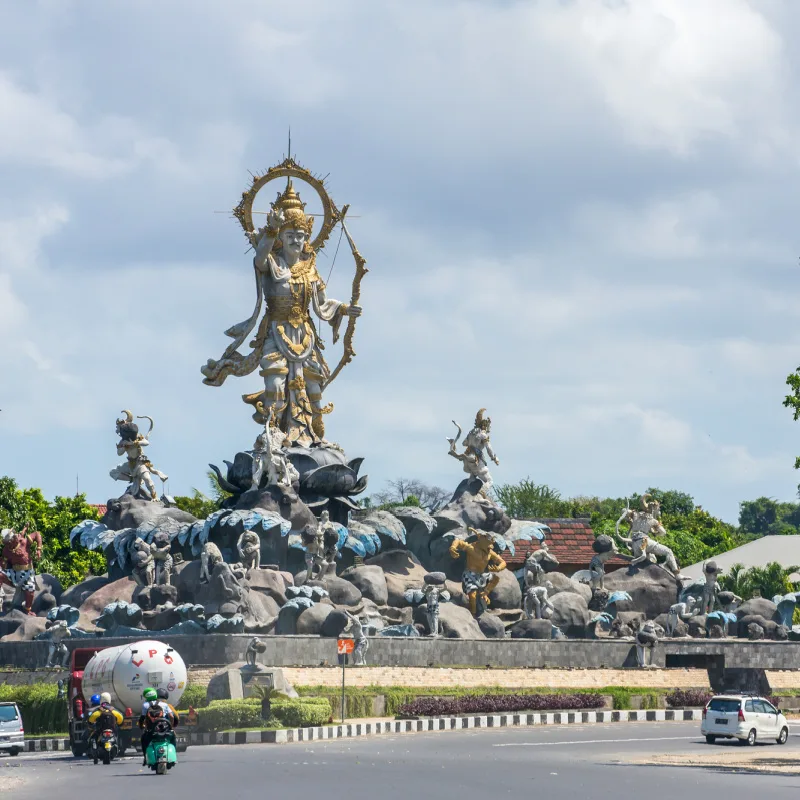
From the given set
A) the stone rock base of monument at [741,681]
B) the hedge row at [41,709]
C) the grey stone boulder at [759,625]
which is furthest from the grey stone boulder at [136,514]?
the grey stone boulder at [759,625]

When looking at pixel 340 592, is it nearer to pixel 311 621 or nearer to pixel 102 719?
pixel 311 621

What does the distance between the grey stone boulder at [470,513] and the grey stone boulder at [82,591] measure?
504 inches

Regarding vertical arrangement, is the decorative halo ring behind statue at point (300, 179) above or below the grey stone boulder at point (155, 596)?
above

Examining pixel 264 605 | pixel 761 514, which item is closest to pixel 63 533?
pixel 264 605

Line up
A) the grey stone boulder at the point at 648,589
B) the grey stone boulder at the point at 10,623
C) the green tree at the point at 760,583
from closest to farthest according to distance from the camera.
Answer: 1. the grey stone boulder at the point at 10,623
2. the grey stone boulder at the point at 648,589
3. the green tree at the point at 760,583

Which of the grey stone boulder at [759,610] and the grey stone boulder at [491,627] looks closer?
the grey stone boulder at [491,627]

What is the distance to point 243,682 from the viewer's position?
40500mm

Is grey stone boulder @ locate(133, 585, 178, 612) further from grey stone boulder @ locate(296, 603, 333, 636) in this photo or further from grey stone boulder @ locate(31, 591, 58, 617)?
grey stone boulder @ locate(31, 591, 58, 617)

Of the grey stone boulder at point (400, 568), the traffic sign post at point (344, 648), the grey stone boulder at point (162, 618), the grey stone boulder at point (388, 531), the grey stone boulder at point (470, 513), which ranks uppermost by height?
the grey stone boulder at point (470, 513)

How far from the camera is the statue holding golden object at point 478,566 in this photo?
182 feet

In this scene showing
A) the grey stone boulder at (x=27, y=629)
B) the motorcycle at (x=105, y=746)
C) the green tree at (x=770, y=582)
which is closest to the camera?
the motorcycle at (x=105, y=746)

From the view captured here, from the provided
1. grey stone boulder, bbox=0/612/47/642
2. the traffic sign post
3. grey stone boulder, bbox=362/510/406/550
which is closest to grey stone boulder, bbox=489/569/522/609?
grey stone boulder, bbox=362/510/406/550

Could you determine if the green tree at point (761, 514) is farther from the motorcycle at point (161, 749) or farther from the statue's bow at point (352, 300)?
the motorcycle at point (161, 749)

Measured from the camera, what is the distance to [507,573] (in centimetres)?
5828
